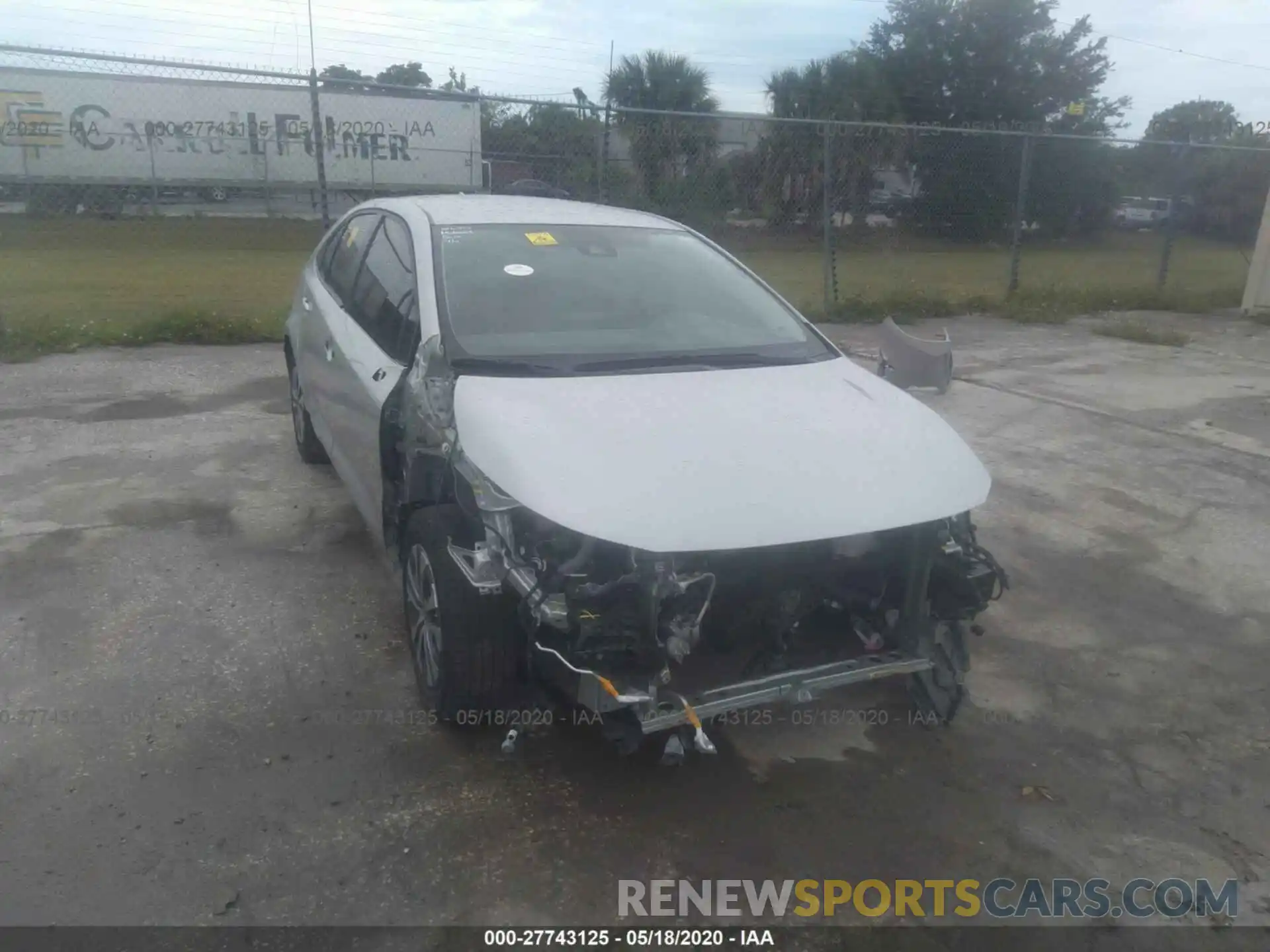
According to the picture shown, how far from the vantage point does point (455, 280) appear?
4070 millimetres

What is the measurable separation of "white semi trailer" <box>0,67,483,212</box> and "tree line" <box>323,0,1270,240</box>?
1022mm

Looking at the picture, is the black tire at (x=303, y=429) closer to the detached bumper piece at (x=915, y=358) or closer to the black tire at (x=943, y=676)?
the detached bumper piece at (x=915, y=358)

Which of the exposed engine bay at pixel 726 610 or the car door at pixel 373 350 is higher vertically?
the car door at pixel 373 350

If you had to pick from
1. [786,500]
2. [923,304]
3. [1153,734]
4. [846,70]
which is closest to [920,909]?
[786,500]

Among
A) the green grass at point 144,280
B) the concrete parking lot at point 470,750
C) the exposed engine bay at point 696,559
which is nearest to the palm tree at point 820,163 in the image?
the green grass at point 144,280

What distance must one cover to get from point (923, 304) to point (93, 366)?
8990 millimetres

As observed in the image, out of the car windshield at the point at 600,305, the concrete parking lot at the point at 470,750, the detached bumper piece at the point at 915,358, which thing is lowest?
the concrete parking lot at the point at 470,750

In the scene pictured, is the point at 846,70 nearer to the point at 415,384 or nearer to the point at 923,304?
the point at 923,304

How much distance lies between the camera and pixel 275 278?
1489 cm

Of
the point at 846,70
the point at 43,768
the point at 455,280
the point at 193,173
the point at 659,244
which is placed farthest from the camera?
the point at 846,70

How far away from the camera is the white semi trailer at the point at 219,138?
547 inches

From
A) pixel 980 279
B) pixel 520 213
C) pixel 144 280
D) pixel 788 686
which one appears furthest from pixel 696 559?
pixel 144 280

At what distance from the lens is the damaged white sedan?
289 cm

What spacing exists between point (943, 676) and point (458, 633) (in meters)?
1.58
